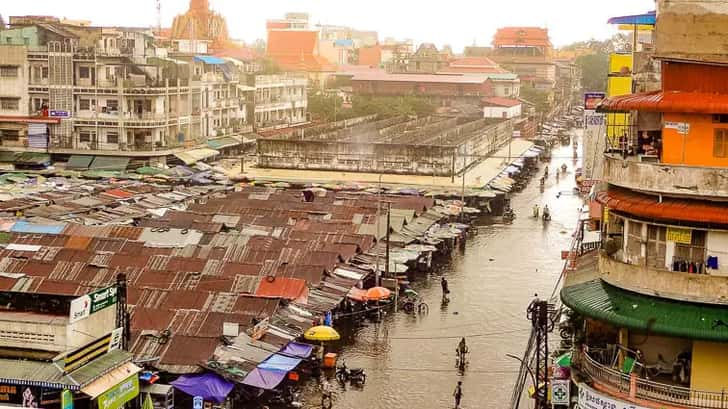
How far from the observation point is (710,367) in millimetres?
14875

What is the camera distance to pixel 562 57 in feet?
546

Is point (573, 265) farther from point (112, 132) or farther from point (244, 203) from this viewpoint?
point (112, 132)

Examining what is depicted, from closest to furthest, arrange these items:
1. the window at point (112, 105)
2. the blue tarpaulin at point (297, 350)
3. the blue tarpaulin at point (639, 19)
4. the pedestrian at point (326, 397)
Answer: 1. the blue tarpaulin at point (639, 19)
2. the pedestrian at point (326, 397)
3. the blue tarpaulin at point (297, 350)
4. the window at point (112, 105)

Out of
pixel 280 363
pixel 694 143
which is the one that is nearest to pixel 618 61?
pixel 280 363

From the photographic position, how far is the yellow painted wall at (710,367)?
48.6 feet

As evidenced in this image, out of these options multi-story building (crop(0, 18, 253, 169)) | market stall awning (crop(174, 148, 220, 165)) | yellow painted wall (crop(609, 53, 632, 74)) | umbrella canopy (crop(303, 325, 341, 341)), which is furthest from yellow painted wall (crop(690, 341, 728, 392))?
market stall awning (crop(174, 148, 220, 165))

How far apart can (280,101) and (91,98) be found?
26.9 m

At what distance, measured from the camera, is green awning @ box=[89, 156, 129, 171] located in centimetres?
6225

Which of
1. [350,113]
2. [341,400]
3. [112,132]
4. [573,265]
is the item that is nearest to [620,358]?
[573,265]

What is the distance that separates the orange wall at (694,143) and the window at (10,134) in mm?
55457

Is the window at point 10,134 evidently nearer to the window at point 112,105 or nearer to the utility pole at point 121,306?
the window at point 112,105

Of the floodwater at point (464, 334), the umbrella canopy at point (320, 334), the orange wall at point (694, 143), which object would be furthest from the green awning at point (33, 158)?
the orange wall at point (694, 143)

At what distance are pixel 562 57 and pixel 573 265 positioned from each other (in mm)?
148876

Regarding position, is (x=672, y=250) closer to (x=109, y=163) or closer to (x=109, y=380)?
(x=109, y=380)
